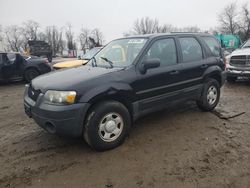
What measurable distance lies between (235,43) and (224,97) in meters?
23.2

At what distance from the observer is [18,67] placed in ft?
35.8

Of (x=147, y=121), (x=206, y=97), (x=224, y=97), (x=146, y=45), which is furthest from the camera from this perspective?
(x=224, y=97)

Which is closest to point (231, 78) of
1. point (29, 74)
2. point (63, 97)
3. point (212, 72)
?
point (212, 72)

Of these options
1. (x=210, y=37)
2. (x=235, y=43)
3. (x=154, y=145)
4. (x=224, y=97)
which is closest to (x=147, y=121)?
(x=154, y=145)

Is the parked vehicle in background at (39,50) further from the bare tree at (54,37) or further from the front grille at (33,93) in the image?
the bare tree at (54,37)

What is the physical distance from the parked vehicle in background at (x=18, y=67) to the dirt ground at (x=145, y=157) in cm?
611

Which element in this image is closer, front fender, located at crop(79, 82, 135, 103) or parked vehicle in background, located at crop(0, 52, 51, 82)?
front fender, located at crop(79, 82, 135, 103)

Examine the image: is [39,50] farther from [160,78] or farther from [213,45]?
[160,78]

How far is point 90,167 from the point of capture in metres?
3.42

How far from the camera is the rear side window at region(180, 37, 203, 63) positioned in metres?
4.94

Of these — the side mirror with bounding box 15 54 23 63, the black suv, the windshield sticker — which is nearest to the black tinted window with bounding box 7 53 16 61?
the side mirror with bounding box 15 54 23 63

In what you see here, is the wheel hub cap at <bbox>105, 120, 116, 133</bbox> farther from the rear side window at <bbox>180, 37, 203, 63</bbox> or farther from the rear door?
the rear side window at <bbox>180, 37, 203, 63</bbox>

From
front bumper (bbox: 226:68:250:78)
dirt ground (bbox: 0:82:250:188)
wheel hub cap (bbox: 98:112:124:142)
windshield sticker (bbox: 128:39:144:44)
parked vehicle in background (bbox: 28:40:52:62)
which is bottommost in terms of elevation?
dirt ground (bbox: 0:82:250:188)

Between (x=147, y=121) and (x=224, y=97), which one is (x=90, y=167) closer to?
(x=147, y=121)
